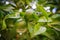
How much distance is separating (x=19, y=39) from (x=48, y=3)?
34 cm

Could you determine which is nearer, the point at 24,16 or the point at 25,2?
the point at 24,16

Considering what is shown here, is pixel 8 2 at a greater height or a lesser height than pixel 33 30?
greater

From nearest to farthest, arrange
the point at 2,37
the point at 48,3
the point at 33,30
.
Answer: the point at 33,30 < the point at 2,37 < the point at 48,3

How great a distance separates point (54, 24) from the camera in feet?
2.19

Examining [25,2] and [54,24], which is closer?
[54,24]

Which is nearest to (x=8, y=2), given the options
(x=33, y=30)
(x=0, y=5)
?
(x=0, y=5)

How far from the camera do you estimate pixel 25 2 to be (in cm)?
78

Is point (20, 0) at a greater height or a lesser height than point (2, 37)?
greater

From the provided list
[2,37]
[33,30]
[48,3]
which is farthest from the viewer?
[48,3]

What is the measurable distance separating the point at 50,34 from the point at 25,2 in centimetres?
23

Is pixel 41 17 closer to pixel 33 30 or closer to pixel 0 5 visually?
pixel 33 30

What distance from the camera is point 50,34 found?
659 mm

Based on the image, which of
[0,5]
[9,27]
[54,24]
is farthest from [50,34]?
[0,5]

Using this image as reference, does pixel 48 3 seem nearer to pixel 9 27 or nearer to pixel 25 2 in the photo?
pixel 25 2
